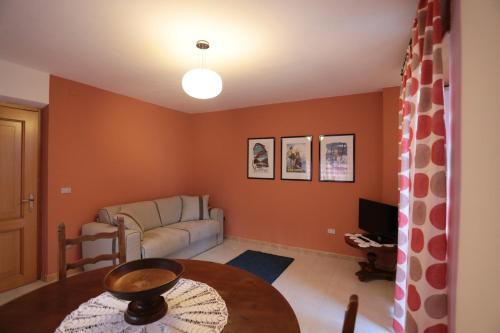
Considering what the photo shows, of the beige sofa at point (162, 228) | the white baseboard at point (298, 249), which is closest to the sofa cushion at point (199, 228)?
the beige sofa at point (162, 228)

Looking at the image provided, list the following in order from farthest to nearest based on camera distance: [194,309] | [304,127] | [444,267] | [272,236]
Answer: [272,236] → [304,127] → [444,267] → [194,309]

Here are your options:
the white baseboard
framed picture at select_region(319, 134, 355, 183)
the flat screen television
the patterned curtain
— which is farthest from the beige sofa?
the patterned curtain

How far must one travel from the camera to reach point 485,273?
3.63 feet

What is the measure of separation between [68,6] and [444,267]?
296 centimetres

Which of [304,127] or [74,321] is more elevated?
[304,127]

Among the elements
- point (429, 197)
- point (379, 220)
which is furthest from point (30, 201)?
point (379, 220)

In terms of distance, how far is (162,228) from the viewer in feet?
12.4

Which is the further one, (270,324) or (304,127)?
(304,127)

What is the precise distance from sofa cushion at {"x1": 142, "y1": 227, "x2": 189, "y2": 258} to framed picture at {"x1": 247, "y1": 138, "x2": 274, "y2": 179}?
1.66 meters

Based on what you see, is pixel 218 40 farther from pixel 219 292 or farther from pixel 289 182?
pixel 289 182

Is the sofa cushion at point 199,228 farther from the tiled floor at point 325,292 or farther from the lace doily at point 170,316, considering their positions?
the lace doily at point 170,316

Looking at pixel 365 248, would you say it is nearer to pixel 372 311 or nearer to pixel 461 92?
pixel 372 311

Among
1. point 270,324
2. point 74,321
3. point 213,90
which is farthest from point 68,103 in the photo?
point 270,324

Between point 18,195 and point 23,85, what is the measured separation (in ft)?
4.30
